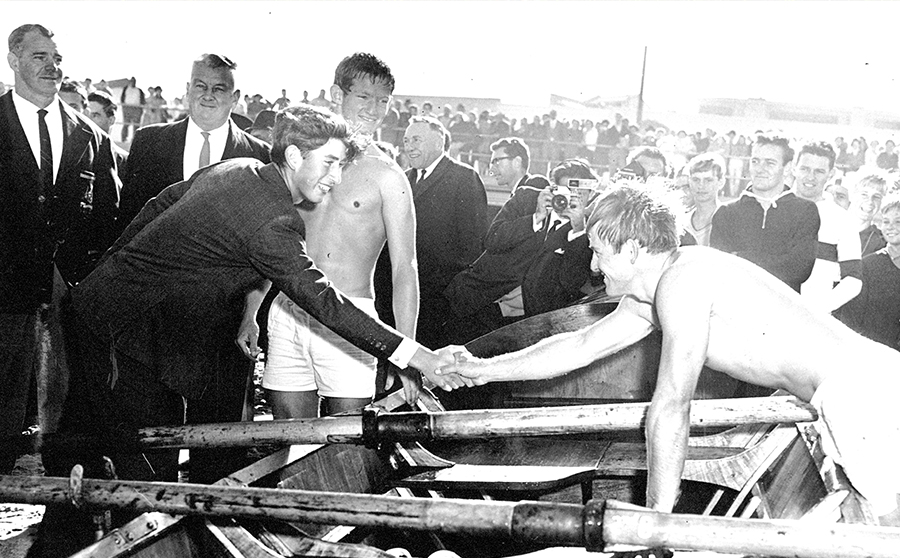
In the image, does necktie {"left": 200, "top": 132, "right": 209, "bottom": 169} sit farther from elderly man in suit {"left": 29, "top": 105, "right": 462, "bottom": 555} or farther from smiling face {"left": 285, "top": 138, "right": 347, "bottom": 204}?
smiling face {"left": 285, "top": 138, "right": 347, "bottom": 204}

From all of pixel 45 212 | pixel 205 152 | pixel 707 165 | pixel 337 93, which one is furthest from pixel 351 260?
pixel 707 165

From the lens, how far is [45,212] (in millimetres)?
4934

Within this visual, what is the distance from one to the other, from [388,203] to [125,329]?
1346 mm

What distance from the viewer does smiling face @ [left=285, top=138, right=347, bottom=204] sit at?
3689 mm

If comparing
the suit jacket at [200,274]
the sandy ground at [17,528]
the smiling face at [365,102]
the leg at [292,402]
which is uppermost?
the smiling face at [365,102]

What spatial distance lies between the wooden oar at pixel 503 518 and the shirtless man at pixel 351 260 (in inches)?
55.5

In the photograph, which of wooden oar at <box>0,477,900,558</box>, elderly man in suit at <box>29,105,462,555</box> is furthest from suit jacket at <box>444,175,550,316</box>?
wooden oar at <box>0,477,900,558</box>

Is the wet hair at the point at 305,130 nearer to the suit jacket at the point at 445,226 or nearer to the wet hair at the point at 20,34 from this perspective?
the wet hair at the point at 20,34

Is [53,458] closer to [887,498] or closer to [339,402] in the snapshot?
[339,402]

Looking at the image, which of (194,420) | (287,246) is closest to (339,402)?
(194,420)

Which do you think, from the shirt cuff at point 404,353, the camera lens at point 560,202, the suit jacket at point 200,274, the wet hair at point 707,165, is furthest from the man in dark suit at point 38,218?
the wet hair at point 707,165

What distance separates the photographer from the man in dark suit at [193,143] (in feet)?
17.1

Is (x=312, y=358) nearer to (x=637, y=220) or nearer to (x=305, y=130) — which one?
(x=305, y=130)

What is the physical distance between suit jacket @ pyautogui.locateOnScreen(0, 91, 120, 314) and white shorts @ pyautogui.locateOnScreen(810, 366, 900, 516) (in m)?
3.83
